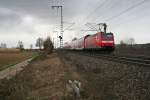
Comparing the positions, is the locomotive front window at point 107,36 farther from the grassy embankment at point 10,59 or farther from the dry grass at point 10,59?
the dry grass at point 10,59

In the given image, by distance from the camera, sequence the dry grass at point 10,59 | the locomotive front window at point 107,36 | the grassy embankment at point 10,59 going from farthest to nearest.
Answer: the dry grass at point 10,59, the grassy embankment at point 10,59, the locomotive front window at point 107,36

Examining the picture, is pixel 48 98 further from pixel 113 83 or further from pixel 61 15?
pixel 61 15

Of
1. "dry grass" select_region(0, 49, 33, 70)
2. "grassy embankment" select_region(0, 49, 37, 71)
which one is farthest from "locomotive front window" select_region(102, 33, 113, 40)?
"dry grass" select_region(0, 49, 33, 70)

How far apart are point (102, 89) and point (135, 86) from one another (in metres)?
2.47

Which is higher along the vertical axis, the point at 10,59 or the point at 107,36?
the point at 107,36

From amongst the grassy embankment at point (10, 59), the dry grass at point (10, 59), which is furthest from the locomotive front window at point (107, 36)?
the dry grass at point (10, 59)

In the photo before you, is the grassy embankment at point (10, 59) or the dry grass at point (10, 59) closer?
the grassy embankment at point (10, 59)

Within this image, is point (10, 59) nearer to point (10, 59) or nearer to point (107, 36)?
point (10, 59)

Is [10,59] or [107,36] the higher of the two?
A: [107,36]

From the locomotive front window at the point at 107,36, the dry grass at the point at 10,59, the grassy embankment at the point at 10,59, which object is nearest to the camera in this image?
the locomotive front window at the point at 107,36

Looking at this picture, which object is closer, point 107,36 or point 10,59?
point 107,36

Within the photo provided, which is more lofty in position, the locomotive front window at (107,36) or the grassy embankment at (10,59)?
the locomotive front window at (107,36)

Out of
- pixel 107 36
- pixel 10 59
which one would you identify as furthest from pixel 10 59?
pixel 107 36

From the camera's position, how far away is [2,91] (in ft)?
46.5
